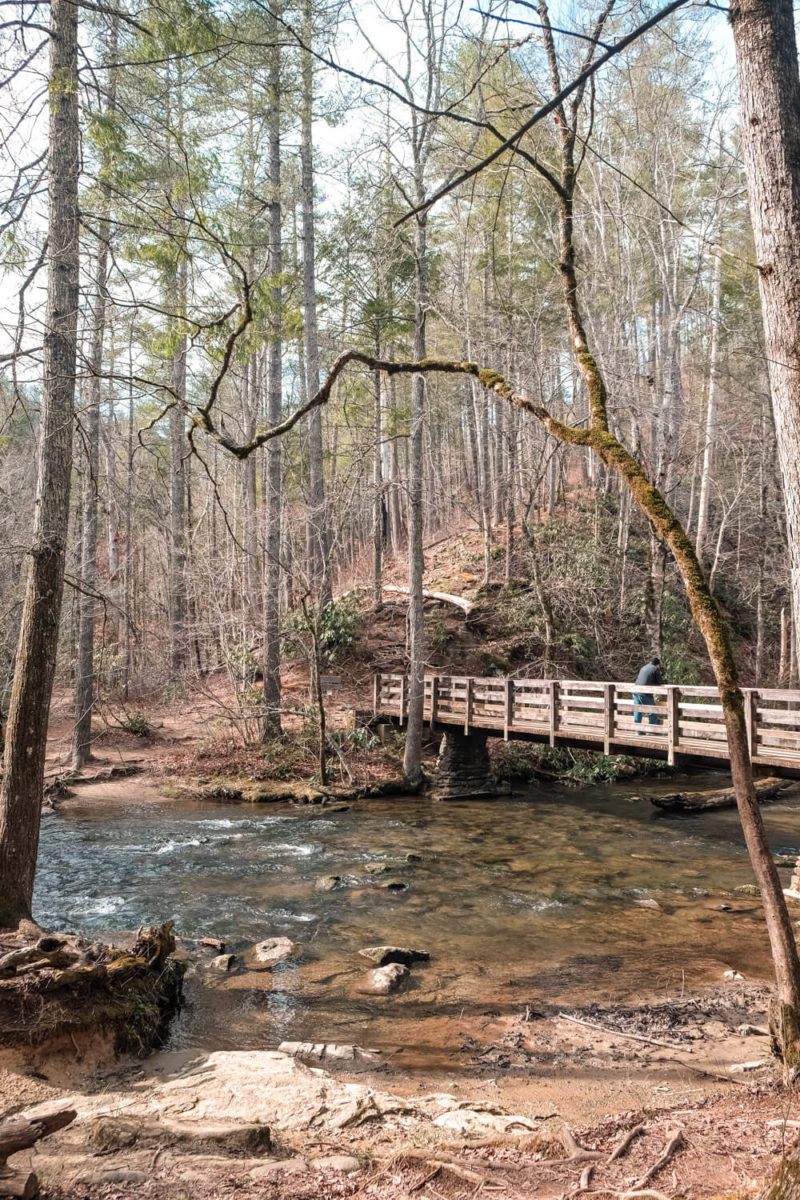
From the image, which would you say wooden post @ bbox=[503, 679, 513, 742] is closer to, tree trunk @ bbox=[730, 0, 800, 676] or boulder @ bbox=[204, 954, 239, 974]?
boulder @ bbox=[204, 954, 239, 974]

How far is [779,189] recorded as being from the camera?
350 centimetres

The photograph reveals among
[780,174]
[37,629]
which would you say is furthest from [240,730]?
[780,174]

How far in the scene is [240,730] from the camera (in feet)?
56.9

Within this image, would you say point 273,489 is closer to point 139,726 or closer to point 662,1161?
point 139,726

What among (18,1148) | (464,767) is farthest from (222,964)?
(464,767)

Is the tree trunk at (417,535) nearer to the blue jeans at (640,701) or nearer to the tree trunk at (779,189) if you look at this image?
the blue jeans at (640,701)

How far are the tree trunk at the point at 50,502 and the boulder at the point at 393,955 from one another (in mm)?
3155

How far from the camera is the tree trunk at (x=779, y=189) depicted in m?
3.46

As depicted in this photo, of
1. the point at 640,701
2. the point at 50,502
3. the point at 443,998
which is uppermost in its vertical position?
the point at 50,502

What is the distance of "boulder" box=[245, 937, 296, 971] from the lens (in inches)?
276

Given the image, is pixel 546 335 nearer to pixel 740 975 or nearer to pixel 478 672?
pixel 478 672

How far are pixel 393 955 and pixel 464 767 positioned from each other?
9331 millimetres

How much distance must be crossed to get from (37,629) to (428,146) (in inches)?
497

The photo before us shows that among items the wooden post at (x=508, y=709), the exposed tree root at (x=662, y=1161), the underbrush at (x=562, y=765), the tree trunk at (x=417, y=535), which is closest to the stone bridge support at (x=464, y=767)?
the tree trunk at (x=417, y=535)
